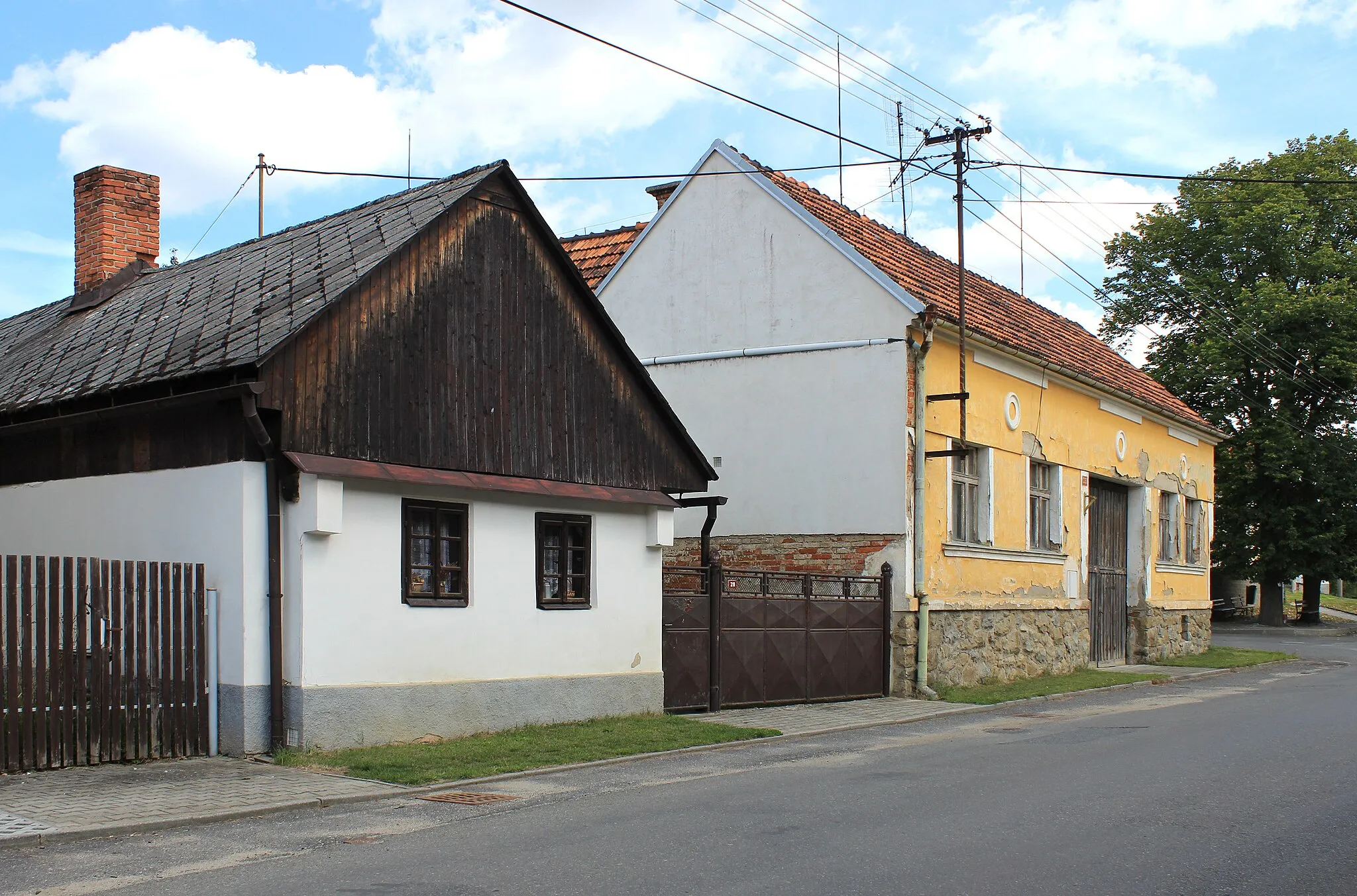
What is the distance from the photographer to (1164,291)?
43531 mm

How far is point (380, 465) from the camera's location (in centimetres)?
1221

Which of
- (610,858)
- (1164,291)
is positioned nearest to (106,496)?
(610,858)

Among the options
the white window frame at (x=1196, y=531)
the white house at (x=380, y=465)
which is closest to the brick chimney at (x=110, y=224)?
the white house at (x=380, y=465)

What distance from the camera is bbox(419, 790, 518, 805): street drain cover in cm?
963

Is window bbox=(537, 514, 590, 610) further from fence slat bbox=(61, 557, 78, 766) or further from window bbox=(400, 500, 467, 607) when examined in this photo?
fence slat bbox=(61, 557, 78, 766)

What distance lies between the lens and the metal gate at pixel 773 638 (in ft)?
51.9

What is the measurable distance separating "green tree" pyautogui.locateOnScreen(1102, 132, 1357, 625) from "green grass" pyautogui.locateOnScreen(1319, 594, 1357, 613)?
49.8 feet

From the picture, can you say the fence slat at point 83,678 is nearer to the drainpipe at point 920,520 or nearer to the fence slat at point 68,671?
the fence slat at point 68,671

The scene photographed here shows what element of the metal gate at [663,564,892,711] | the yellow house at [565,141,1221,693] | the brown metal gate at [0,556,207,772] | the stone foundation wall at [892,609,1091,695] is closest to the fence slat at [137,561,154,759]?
the brown metal gate at [0,556,207,772]

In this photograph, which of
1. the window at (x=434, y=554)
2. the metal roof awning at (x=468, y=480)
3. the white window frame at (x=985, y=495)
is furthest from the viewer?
the white window frame at (x=985, y=495)

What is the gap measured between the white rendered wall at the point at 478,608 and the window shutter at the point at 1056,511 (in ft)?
35.0

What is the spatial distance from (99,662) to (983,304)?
1672cm

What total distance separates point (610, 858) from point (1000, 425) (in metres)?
15.5

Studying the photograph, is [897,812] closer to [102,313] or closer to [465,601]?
[465,601]
